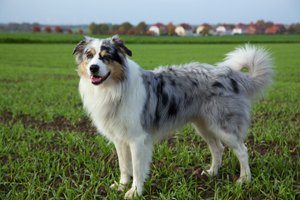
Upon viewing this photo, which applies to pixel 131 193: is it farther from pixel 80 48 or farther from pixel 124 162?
pixel 80 48

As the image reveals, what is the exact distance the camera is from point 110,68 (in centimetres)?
410

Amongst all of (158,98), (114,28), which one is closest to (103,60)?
(158,98)

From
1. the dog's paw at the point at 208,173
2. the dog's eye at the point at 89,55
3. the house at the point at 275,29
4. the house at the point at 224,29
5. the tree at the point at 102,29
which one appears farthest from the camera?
the house at the point at 224,29

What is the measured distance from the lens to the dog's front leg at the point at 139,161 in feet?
14.1

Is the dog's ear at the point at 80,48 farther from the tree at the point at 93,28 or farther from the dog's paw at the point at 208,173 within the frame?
the tree at the point at 93,28

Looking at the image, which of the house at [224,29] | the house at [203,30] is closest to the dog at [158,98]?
the house at [203,30]

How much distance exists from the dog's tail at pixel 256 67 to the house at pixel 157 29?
67114mm

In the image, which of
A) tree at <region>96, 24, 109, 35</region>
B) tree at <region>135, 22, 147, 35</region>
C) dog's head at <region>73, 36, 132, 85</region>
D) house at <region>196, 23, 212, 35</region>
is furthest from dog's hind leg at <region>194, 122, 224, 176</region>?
house at <region>196, 23, 212, 35</region>

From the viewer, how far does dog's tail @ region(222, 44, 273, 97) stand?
497cm

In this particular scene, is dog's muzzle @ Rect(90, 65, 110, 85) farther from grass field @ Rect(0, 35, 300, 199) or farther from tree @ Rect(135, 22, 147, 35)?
tree @ Rect(135, 22, 147, 35)

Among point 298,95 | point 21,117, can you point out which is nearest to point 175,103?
point 21,117

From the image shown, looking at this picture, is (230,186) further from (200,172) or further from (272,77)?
(272,77)

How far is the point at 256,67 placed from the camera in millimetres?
5012

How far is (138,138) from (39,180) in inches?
56.8
